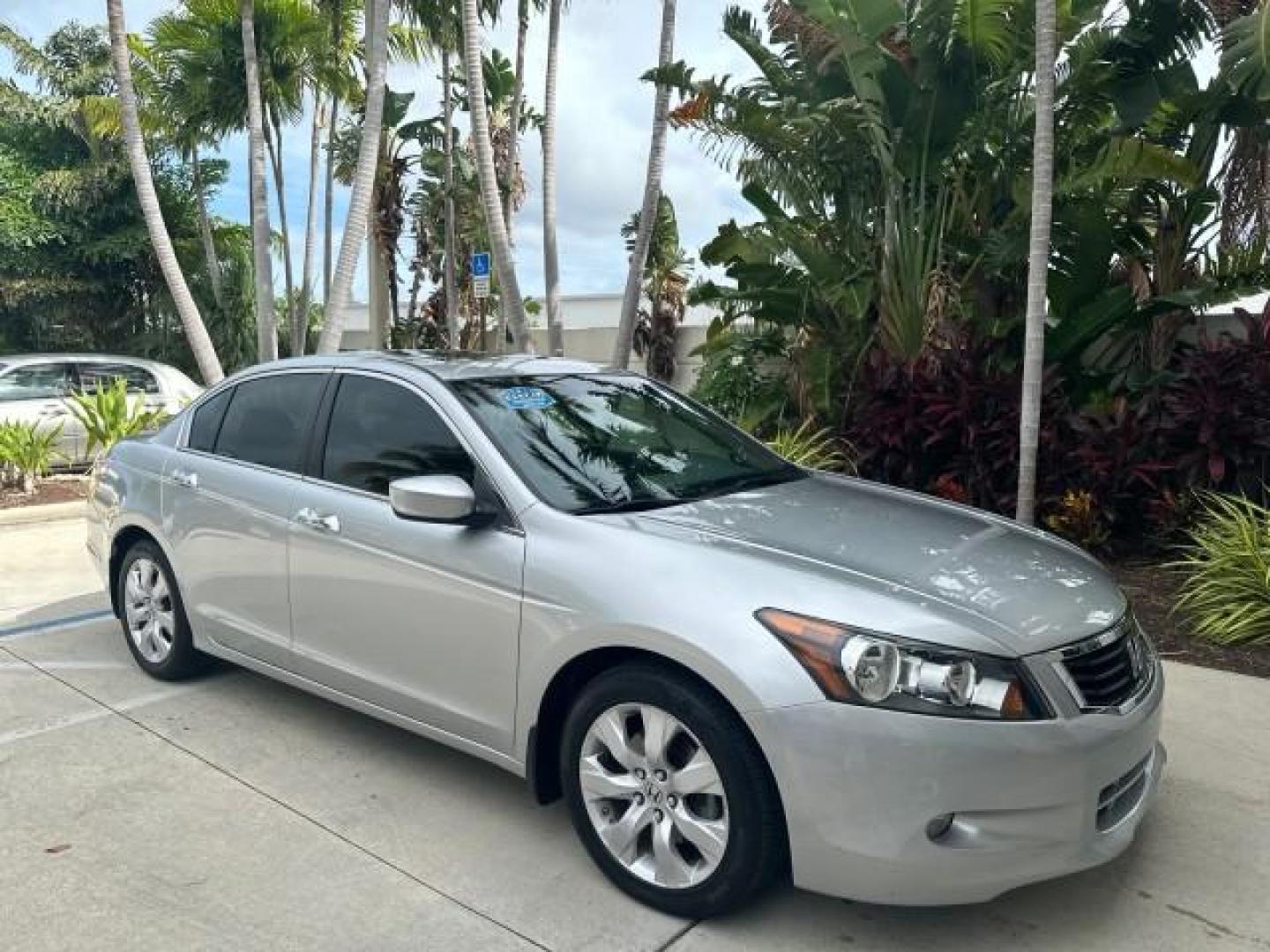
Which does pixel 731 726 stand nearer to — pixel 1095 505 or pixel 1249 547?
pixel 1249 547

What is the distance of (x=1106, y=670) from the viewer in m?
2.97

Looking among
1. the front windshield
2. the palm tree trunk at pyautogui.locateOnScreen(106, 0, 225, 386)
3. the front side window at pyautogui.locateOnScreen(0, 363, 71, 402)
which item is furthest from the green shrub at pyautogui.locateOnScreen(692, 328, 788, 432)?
the front side window at pyautogui.locateOnScreen(0, 363, 71, 402)

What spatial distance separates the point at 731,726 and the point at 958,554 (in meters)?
1.02

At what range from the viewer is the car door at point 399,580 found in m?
3.38

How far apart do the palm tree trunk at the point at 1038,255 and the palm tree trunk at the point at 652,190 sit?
4168 millimetres

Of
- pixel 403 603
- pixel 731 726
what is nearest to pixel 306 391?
pixel 403 603

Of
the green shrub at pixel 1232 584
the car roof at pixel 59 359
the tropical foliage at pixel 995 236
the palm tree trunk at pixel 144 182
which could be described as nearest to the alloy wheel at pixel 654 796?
the green shrub at pixel 1232 584

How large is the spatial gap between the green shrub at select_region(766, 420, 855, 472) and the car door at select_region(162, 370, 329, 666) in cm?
434

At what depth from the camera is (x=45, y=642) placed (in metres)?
5.73

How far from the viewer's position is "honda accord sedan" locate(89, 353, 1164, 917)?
2.64 metres

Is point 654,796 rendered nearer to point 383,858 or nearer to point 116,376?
point 383,858

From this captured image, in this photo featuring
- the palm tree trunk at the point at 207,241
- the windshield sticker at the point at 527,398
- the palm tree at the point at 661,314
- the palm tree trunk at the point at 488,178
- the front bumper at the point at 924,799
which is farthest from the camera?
the palm tree trunk at the point at 207,241

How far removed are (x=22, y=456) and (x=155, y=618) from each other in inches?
264

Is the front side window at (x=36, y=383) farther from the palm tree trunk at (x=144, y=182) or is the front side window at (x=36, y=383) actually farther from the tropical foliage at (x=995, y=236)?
the tropical foliage at (x=995, y=236)
